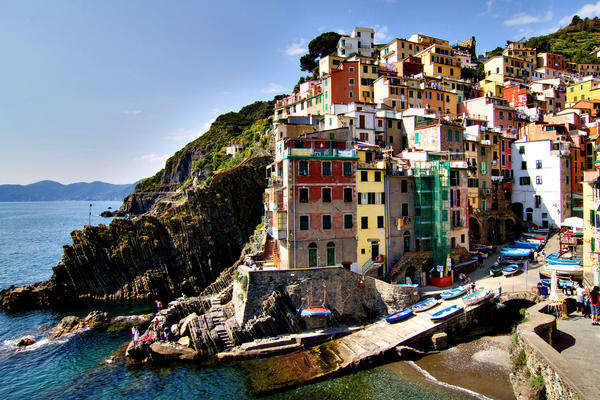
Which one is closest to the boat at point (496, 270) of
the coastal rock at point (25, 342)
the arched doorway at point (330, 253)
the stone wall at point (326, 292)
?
the stone wall at point (326, 292)

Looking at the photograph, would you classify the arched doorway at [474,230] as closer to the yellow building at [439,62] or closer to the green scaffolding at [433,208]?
the green scaffolding at [433,208]

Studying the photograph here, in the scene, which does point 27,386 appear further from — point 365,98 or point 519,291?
point 365,98

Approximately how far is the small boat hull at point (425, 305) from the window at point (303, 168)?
1514 cm

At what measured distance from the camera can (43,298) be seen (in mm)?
48469

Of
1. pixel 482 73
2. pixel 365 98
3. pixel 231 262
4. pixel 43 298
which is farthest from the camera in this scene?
pixel 482 73

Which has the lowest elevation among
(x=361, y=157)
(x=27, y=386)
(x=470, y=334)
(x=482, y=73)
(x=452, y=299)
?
(x=27, y=386)

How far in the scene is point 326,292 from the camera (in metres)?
31.8

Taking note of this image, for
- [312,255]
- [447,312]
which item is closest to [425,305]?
[447,312]

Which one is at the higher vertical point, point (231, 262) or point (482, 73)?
point (482, 73)

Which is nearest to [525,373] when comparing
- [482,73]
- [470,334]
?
[470,334]

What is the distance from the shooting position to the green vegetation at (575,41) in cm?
10922

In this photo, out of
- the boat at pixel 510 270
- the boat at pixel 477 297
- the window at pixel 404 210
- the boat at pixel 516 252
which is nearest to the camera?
the boat at pixel 477 297

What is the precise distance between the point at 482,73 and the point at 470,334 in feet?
253

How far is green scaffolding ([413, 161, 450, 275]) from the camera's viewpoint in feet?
126
